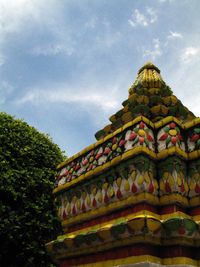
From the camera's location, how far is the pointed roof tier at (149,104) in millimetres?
5340

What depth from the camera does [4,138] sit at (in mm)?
12695

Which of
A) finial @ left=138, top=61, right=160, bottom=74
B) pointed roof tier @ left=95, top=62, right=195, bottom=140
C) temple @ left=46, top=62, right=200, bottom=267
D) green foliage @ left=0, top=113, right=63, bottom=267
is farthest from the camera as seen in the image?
green foliage @ left=0, top=113, right=63, bottom=267

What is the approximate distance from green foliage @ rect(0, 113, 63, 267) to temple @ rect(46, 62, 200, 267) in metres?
6.56

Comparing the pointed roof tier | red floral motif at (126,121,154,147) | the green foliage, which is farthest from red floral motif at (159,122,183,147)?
the green foliage

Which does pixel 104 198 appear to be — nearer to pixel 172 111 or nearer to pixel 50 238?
pixel 172 111

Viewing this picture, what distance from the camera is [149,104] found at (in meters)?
5.63

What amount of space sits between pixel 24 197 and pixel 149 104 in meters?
7.67

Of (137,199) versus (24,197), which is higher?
(24,197)

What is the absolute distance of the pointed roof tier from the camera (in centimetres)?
534

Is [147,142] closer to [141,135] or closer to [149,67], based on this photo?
[141,135]

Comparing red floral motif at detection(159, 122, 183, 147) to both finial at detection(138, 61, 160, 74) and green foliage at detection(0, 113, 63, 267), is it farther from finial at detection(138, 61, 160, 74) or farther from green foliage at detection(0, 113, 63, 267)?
green foliage at detection(0, 113, 63, 267)

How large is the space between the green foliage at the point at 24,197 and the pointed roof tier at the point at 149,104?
21.3 ft

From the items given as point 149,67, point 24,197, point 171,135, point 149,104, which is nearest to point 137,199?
point 171,135

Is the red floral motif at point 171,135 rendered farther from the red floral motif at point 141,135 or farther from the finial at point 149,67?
the finial at point 149,67
